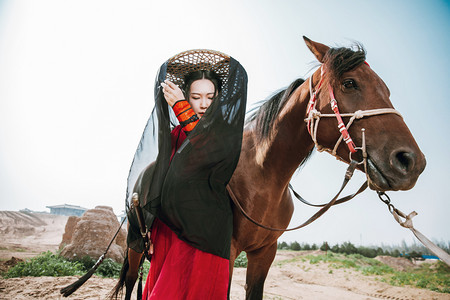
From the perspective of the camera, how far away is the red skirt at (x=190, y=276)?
1171 mm

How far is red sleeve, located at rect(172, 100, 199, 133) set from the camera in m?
1.37

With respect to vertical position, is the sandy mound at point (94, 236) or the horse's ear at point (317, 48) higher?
the horse's ear at point (317, 48)

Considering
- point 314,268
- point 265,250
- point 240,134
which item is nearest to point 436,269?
point 314,268

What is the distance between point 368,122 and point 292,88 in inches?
36.6

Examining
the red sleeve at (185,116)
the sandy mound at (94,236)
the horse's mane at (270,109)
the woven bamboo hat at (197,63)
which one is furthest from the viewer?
the sandy mound at (94,236)

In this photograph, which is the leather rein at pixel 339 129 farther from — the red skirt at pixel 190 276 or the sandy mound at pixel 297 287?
the sandy mound at pixel 297 287

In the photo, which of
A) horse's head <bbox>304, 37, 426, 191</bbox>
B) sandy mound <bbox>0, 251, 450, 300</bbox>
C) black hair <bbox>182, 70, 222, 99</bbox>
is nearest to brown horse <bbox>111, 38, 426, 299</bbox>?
horse's head <bbox>304, 37, 426, 191</bbox>

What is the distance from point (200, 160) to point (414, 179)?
1.29 meters

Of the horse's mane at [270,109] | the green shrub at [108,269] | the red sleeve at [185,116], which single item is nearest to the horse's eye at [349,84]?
the horse's mane at [270,109]

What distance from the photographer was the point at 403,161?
4.76 feet

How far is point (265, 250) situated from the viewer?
251cm

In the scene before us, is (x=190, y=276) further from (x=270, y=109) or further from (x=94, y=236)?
(x=94, y=236)

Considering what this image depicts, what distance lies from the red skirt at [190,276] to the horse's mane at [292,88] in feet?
3.91

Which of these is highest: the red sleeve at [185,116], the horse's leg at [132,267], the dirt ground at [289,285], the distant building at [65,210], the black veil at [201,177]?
the red sleeve at [185,116]
